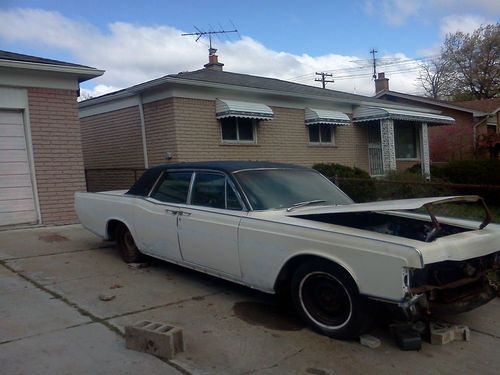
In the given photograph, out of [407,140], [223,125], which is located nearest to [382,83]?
[407,140]

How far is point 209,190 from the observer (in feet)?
18.1

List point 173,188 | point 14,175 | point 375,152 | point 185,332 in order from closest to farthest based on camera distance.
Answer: point 185,332
point 173,188
point 14,175
point 375,152

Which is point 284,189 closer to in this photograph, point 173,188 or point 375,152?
point 173,188

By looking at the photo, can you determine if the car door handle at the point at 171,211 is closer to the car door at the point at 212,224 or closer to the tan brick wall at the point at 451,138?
the car door at the point at 212,224

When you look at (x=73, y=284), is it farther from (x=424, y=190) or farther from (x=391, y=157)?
(x=391, y=157)

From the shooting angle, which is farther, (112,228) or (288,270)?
(112,228)

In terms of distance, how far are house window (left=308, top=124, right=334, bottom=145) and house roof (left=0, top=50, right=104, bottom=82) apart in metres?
8.18

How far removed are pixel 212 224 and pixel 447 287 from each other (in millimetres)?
2289

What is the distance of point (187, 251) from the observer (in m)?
5.43

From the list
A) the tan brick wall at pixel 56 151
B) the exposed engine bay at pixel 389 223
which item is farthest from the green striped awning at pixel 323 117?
the exposed engine bay at pixel 389 223

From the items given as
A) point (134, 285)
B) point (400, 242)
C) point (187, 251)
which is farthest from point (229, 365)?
point (134, 285)

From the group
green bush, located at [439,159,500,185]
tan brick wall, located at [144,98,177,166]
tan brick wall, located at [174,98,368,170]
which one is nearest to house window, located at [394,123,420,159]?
tan brick wall, located at [174,98,368,170]

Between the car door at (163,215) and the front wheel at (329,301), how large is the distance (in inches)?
68.1

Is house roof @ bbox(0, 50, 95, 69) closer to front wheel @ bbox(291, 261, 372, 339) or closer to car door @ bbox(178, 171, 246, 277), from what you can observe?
car door @ bbox(178, 171, 246, 277)
